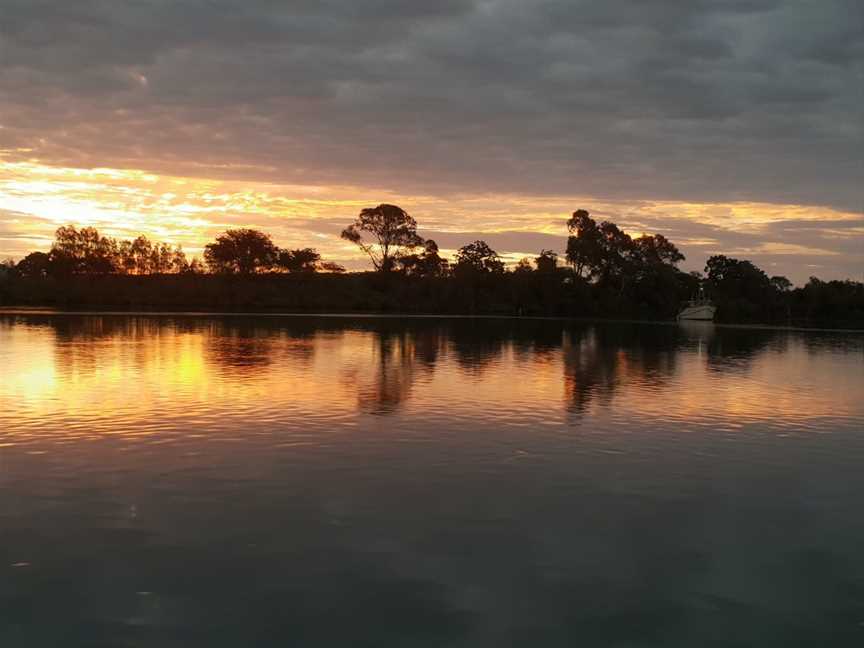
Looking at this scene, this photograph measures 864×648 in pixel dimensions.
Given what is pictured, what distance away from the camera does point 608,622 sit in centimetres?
835

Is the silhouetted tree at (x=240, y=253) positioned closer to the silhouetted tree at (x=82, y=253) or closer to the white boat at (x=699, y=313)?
the silhouetted tree at (x=82, y=253)

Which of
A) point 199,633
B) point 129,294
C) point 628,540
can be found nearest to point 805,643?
point 628,540

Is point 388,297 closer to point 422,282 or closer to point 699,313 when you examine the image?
point 422,282

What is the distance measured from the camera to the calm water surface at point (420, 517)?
8266mm

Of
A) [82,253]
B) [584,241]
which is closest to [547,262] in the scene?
[584,241]

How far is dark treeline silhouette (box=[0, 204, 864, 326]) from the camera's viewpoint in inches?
4823

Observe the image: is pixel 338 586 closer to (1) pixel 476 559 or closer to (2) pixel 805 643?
(1) pixel 476 559

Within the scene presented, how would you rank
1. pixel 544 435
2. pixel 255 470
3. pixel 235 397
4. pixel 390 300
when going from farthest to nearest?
pixel 390 300, pixel 235 397, pixel 544 435, pixel 255 470

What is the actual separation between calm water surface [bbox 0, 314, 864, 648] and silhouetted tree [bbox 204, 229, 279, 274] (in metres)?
115

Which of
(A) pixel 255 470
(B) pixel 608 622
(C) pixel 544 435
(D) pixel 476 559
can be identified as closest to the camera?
(B) pixel 608 622

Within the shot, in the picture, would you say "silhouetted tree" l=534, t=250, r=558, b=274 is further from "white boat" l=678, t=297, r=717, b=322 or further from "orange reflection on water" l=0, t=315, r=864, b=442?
"orange reflection on water" l=0, t=315, r=864, b=442

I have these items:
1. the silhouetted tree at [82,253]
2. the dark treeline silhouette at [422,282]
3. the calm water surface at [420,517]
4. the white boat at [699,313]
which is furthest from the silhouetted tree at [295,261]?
the calm water surface at [420,517]

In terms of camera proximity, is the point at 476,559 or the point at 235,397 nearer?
the point at 476,559

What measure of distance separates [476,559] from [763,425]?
13276 mm
